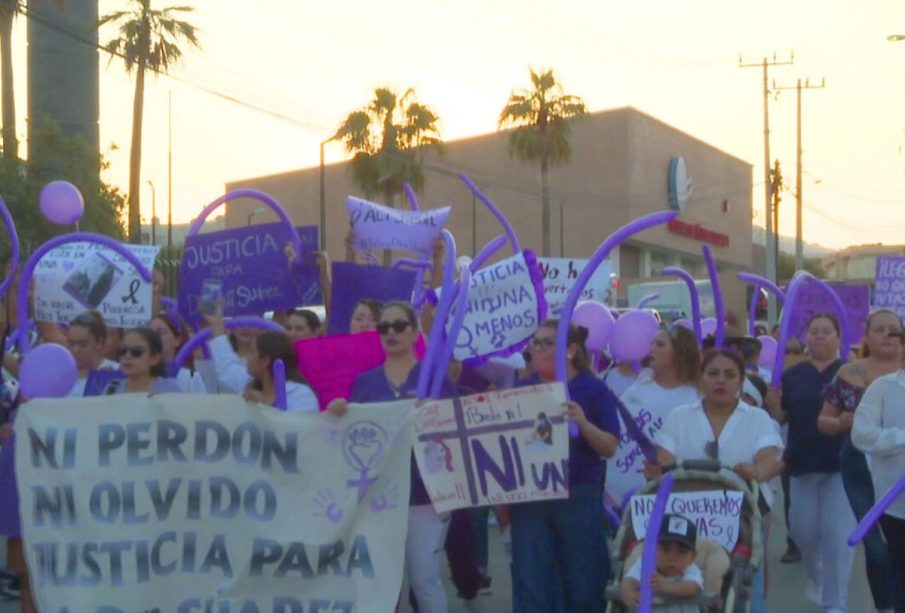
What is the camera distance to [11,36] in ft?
111

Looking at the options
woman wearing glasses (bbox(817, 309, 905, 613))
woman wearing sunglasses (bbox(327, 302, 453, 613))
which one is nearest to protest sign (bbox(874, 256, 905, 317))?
woman wearing glasses (bbox(817, 309, 905, 613))

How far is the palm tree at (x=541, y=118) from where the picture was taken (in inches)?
1852

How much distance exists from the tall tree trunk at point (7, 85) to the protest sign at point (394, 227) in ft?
82.3

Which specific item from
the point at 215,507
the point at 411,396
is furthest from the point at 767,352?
the point at 215,507

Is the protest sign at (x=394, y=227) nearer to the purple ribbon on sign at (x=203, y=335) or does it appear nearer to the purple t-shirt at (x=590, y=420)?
the purple ribbon on sign at (x=203, y=335)

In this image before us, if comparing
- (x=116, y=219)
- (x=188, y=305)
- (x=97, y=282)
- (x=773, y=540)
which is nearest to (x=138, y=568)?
(x=188, y=305)

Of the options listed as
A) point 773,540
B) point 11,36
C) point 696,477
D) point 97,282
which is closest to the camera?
point 696,477

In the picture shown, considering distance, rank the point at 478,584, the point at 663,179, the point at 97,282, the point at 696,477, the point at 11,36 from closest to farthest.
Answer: the point at 696,477 < the point at 478,584 < the point at 97,282 < the point at 11,36 < the point at 663,179

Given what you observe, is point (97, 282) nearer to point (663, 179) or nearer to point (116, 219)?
point (116, 219)

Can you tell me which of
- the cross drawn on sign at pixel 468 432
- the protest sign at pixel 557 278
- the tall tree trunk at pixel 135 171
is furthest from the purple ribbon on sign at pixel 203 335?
the tall tree trunk at pixel 135 171

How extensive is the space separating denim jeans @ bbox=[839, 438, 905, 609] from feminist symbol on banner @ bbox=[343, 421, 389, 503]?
2717mm

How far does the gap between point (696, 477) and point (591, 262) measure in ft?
3.91

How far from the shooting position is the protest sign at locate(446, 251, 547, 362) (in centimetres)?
779

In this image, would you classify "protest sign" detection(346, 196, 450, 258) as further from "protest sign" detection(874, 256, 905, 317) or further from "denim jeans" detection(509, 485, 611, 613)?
"protest sign" detection(874, 256, 905, 317)
